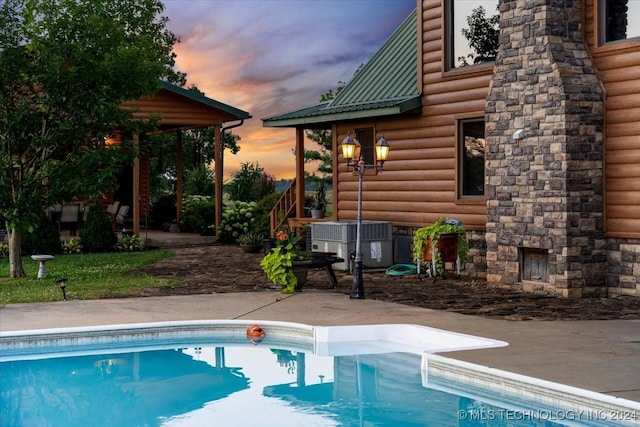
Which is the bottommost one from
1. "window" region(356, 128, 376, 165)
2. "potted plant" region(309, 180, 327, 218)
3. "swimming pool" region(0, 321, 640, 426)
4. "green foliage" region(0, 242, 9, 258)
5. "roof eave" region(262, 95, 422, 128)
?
"swimming pool" region(0, 321, 640, 426)

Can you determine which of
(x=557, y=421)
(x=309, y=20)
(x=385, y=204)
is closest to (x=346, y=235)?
(x=385, y=204)

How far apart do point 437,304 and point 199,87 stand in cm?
2669

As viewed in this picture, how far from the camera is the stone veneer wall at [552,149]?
41.9 ft

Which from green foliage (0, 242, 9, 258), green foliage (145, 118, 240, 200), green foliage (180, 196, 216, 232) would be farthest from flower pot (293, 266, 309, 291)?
green foliage (145, 118, 240, 200)

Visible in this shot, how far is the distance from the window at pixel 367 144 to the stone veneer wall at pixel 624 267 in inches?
247

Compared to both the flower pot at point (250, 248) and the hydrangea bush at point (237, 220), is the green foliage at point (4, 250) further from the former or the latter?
the hydrangea bush at point (237, 220)

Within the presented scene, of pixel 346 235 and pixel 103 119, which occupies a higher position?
pixel 103 119

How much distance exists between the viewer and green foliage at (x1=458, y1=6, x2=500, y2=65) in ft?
49.4

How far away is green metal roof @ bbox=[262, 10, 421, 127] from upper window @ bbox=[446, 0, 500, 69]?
3.95 feet

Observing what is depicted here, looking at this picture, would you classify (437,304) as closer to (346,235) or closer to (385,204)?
(346,235)

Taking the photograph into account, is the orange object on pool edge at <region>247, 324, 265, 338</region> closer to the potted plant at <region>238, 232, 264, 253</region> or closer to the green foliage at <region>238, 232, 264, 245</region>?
the potted plant at <region>238, 232, 264, 253</region>

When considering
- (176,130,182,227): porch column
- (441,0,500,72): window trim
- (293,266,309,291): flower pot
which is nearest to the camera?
(293,266,309,291): flower pot

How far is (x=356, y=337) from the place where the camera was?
10.0 metres

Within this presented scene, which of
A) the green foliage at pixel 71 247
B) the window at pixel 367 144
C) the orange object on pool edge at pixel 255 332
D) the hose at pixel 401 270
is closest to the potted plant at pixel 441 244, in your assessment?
the hose at pixel 401 270
